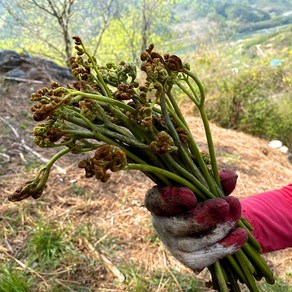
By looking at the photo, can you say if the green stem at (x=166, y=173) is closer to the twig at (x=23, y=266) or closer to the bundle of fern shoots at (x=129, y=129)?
the bundle of fern shoots at (x=129, y=129)

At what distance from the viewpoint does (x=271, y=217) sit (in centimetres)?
174

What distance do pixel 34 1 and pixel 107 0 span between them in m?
2.86

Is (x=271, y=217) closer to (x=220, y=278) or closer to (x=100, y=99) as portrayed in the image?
(x=220, y=278)

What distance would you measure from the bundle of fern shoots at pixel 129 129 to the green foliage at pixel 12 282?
125cm

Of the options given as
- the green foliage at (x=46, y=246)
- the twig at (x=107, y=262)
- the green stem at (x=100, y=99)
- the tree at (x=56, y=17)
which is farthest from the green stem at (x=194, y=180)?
the tree at (x=56, y=17)

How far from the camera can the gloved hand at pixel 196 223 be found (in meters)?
1.28

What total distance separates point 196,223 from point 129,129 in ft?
1.16

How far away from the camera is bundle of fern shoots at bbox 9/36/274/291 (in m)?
1.02

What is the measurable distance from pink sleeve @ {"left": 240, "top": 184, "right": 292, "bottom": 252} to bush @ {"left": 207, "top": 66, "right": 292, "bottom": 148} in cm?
623

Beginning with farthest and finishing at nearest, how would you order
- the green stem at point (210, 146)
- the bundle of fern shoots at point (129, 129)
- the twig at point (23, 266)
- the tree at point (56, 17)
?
the tree at point (56, 17)
the twig at point (23, 266)
the green stem at point (210, 146)
the bundle of fern shoots at point (129, 129)

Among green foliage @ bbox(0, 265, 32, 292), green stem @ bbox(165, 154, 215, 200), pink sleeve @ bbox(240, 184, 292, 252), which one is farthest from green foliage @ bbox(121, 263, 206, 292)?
green stem @ bbox(165, 154, 215, 200)

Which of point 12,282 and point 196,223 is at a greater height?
point 196,223

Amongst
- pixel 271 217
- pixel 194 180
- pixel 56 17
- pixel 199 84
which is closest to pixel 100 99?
pixel 199 84

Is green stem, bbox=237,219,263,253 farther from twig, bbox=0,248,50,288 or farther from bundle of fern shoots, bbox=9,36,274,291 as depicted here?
twig, bbox=0,248,50,288
